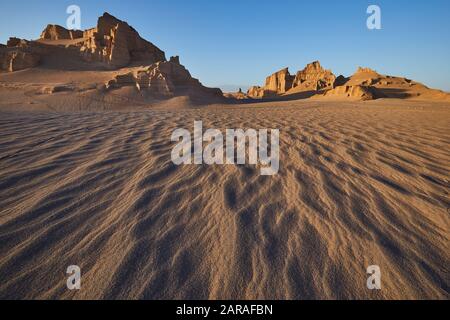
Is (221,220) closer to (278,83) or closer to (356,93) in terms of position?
(356,93)

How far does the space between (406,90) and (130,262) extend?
42069 mm

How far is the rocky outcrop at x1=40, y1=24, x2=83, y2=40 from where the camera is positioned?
33.7 m

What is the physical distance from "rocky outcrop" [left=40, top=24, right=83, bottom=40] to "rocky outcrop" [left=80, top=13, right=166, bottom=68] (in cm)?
849

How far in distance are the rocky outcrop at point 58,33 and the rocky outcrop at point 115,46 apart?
8.49 meters

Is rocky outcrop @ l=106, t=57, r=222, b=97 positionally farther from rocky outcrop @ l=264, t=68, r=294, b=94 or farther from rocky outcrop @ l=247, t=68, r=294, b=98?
rocky outcrop @ l=264, t=68, r=294, b=94

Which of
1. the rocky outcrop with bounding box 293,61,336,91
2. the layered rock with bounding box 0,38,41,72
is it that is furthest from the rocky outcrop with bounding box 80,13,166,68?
the rocky outcrop with bounding box 293,61,336,91

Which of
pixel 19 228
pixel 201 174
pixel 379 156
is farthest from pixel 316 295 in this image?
pixel 379 156

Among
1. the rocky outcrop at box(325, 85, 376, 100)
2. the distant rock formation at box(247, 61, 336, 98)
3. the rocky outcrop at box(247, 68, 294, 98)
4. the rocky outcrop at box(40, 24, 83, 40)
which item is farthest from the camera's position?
the rocky outcrop at box(247, 68, 294, 98)

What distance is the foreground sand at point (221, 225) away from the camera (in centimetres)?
124

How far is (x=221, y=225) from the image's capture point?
1.70 metres

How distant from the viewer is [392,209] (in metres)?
1.89

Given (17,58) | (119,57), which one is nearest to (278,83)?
(119,57)

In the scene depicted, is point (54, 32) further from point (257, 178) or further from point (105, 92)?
point (257, 178)

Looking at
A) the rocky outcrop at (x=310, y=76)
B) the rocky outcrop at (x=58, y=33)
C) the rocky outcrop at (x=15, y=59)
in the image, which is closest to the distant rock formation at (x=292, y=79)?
the rocky outcrop at (x=310, y=76)
